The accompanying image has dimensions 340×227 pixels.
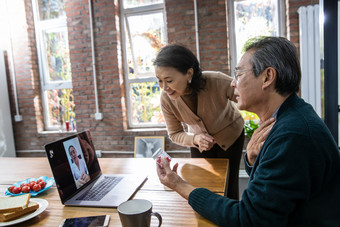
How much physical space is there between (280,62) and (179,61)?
2.66ft

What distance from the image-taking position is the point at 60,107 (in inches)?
168

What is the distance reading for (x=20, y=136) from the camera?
14.2 feet

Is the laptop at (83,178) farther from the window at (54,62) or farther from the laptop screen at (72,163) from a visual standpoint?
the window at (54,62)

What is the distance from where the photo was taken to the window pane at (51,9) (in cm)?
410

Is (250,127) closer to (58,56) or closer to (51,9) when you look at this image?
(58,56)

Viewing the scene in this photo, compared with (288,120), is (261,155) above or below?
below

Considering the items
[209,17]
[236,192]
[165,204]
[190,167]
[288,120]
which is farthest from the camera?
[209,17]

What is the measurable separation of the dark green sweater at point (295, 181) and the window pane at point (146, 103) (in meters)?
3.11

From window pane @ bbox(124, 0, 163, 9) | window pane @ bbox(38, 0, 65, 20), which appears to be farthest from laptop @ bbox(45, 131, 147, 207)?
window pane @ bbox(38, 0, 65, 20)

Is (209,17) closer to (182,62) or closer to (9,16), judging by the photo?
(182,62)

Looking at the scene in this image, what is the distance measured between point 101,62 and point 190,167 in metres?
2.74

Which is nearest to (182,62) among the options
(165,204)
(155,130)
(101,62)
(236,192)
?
(165,204)

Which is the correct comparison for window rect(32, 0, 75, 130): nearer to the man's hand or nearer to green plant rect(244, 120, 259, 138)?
green plant rect(244, 120, 259, 138)

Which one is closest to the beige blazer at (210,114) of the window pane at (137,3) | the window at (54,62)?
the window pane at (137,3)
